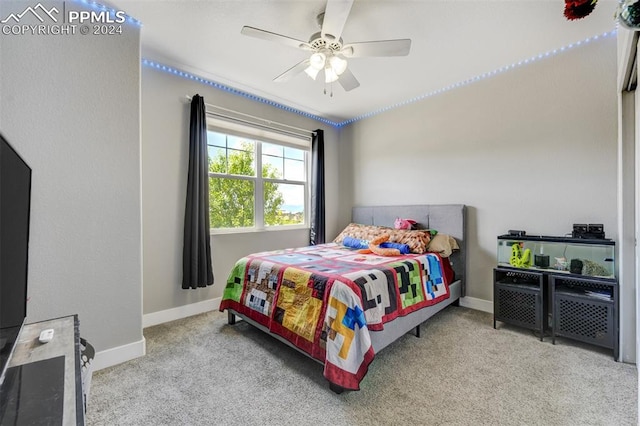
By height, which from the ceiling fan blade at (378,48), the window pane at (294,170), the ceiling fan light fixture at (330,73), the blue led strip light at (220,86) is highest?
the blue led strip light at (220,86)

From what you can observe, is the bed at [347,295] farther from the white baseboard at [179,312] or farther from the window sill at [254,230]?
the window sill at [254,230]

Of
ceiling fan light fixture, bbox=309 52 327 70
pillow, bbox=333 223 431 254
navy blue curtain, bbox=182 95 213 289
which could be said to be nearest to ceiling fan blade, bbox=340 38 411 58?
ceiling fan light fixture, bbox=309 52 327 70

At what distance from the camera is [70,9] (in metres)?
1.92

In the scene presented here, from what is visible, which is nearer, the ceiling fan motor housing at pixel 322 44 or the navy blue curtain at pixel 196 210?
the ceiling fan motor housing at pixel 322 44

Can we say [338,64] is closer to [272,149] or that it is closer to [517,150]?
[272,149]

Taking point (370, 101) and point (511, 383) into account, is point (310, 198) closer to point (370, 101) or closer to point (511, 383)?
point (370, 101)

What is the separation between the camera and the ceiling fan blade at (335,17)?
5.29 ft

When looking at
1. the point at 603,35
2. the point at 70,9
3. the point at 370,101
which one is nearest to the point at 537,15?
the point at 603,35

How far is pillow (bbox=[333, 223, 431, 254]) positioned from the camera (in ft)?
9.83

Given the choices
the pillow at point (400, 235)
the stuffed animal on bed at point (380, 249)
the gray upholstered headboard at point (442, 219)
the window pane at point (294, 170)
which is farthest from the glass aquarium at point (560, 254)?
the window pane at point (294, 170)

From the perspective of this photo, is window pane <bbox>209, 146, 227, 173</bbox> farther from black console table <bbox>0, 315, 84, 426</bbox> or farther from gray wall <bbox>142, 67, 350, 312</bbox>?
black console table <bbox>0, 315, 84, 426</bbox>

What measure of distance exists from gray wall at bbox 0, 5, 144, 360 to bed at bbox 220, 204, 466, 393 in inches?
37.3

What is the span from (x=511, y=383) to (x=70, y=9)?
4016mm

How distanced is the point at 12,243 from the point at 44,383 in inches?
20.0
